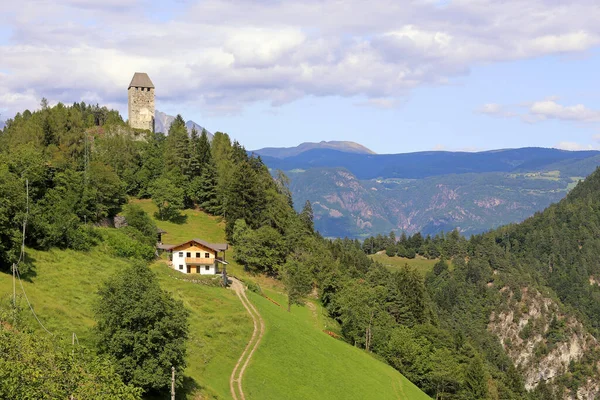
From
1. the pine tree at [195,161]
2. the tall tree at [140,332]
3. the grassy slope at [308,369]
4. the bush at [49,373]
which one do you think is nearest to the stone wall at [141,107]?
the pine tree at [195,161]

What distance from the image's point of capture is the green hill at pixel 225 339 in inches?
2170

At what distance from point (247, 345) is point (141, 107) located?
105421 mm

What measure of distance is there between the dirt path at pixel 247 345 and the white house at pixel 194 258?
8.75 meters

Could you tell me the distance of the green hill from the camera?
55.1 metres

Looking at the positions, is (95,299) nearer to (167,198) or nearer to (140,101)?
(167,198)

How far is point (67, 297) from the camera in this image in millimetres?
60875

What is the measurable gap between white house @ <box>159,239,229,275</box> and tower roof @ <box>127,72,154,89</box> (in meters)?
71.2

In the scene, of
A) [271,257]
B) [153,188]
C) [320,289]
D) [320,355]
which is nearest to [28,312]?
[320,355]

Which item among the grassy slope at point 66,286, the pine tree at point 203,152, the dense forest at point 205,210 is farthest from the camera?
the pine tree at point 203,152

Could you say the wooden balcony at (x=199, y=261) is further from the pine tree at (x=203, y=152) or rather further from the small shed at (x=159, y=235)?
the pine tree at (x=203, y=152)

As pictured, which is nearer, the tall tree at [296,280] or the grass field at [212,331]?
the grass field at [212,331]

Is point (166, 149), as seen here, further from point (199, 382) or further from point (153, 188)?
point (199, 382)

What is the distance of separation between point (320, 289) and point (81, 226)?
48.1m

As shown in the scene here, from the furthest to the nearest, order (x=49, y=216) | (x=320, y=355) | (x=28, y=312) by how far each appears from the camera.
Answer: (x=49, y=216)
(x=320, y=355)
(x=28, y=312)
